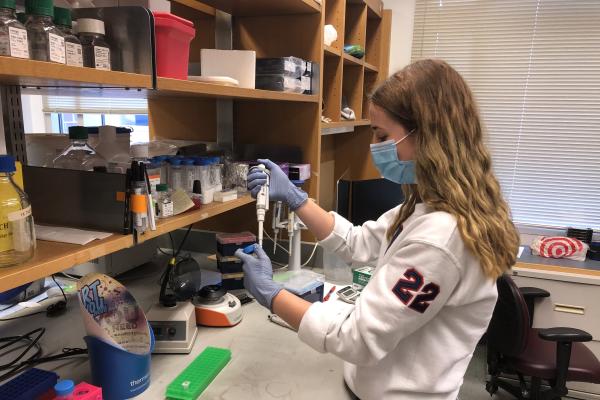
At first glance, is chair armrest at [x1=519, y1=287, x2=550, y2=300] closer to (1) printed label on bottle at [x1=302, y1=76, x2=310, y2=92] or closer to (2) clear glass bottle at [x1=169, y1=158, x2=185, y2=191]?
(1) printed label on bottle at [x1=302, y1=76, x2=310, y2=92]

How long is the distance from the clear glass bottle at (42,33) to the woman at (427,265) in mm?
634

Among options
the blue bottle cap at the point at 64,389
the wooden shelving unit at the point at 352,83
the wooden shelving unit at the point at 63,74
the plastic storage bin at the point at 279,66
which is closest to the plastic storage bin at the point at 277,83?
the plastic storage bin at the point at 279,66

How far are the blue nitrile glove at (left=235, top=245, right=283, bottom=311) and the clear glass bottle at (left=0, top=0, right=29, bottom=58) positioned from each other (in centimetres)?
64

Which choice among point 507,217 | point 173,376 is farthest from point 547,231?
point 173,376

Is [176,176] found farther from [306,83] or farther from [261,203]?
[306,83]

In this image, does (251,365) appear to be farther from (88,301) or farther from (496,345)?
(496,345)

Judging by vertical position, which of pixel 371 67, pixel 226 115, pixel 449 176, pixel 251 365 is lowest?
pixel 251 365

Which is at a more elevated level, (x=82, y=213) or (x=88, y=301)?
(x=82, y=213)

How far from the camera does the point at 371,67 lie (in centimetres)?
268

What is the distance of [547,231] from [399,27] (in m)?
1.71

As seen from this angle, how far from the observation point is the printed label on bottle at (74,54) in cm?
75

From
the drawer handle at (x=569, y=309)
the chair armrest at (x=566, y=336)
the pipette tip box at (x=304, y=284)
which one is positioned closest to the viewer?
the pipette tip box at (x=304, y=284)

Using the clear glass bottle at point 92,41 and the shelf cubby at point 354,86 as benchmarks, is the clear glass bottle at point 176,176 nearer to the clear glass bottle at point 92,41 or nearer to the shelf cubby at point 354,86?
the clear glass bottle at point 92,41

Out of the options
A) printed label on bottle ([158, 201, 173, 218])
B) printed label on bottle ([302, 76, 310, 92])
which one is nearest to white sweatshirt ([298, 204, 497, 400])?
printed label on bottle ([158, 201, 173, 218])
